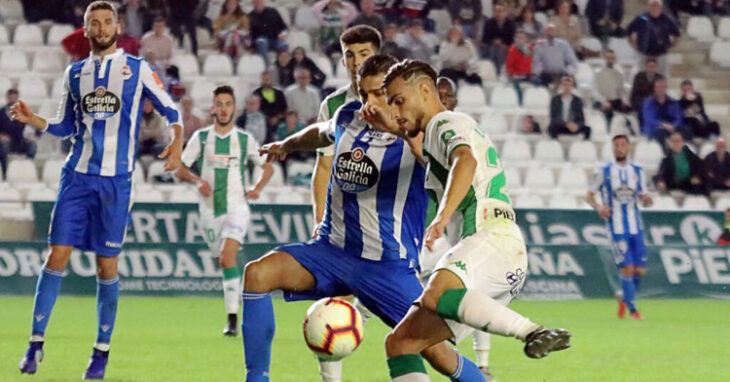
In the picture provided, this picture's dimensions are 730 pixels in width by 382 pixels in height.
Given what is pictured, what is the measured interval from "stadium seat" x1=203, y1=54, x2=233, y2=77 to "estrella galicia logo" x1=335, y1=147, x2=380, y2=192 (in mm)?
13851

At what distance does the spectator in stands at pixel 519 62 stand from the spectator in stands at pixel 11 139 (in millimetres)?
7182

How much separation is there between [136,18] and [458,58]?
4707 millimetres

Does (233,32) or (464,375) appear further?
(233,32)

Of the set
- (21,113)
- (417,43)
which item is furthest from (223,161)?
(417,43)

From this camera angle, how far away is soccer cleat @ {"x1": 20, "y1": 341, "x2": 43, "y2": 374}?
8938 mm

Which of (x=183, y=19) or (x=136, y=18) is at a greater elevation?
(x=136, y=18)

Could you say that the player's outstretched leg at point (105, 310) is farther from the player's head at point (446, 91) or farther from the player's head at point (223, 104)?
the player's head at point (223, 104)

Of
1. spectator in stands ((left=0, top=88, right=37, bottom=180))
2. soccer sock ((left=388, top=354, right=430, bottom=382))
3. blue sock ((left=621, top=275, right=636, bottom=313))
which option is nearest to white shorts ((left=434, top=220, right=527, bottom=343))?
soccer sock ((left=388, top=354, right=430, bottom=382))

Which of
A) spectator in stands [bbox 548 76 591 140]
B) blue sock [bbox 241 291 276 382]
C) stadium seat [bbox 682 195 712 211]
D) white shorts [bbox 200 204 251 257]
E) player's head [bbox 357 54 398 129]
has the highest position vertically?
player's head [bbox 357 54 398 129]

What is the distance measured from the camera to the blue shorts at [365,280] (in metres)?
7.25

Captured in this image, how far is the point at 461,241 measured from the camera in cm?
651

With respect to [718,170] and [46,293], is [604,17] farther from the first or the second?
[46,293]

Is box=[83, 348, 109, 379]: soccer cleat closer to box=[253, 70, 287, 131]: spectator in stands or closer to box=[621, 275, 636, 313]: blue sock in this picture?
box=[621, 275, 636, 313]: blue sock

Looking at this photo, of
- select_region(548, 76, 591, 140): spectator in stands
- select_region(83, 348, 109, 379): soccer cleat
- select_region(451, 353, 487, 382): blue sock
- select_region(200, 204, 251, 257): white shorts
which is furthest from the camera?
select_region(548, 76, 591, 140): spectator in stands
